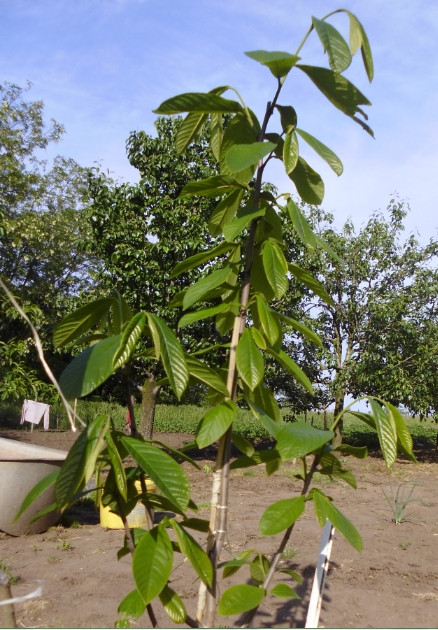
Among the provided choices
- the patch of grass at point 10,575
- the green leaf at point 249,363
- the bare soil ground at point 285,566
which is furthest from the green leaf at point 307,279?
the patch of grass at point 10,575

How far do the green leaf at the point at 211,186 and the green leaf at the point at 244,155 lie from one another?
16cm

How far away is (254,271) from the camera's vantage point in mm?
1173

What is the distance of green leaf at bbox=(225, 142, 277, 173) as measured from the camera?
2.93 ft

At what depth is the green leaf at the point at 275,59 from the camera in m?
0.93

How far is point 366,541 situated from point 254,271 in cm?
466

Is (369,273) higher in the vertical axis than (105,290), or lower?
higher

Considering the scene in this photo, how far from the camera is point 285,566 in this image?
4.34 meters

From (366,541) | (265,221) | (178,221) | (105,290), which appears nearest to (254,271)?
(265,221)

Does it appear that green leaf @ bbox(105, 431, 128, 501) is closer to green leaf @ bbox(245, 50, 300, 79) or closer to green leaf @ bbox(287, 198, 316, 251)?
green leaf @ bbox(287, 198, 316, 251)

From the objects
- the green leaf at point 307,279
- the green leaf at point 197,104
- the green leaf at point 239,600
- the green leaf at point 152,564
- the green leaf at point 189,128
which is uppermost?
the green leaf at point 189,128

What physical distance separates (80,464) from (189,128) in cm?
65

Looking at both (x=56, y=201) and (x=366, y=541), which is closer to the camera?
(x=366, y=541)

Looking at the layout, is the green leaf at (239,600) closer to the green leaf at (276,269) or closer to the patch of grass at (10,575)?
the green leaf at (276,269)

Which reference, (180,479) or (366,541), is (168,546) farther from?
(366,541)
